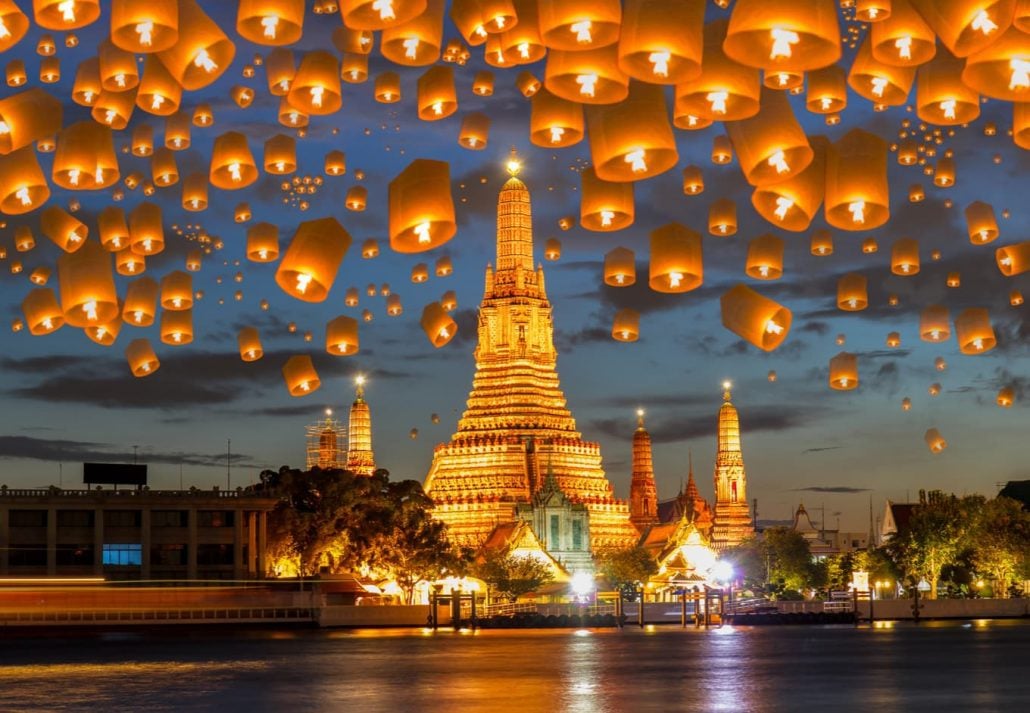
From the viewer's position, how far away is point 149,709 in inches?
1444

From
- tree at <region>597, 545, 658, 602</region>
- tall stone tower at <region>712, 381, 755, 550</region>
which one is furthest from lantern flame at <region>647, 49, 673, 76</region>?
tall stone tower at <region>712, 381, 755, 550</region>

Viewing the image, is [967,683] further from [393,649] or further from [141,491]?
[141,491]

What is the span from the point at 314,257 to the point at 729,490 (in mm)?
154707

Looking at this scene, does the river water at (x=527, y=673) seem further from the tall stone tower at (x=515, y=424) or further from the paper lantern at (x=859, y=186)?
the tall stone tower at (x=515, y=424)

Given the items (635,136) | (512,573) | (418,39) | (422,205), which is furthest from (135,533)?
(635,136)

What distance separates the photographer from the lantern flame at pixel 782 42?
12.2m

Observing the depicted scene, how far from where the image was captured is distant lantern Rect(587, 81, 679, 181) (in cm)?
1359

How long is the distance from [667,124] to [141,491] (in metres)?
94.2

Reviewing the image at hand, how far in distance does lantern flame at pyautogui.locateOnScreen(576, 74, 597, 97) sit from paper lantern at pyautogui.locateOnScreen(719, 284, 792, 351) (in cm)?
465

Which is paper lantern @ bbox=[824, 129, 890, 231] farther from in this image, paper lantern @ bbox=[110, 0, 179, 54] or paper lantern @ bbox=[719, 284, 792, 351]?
paper lantern @ bbox=[110, 0, 179, 54]

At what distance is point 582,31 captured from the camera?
1261 centimetres

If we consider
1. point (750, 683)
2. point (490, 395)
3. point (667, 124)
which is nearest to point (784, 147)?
point (667, 124)

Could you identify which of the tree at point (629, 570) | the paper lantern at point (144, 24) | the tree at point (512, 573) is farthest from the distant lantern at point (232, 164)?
the tree at point (629, 570)

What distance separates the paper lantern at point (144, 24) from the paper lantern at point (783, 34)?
4604mm
